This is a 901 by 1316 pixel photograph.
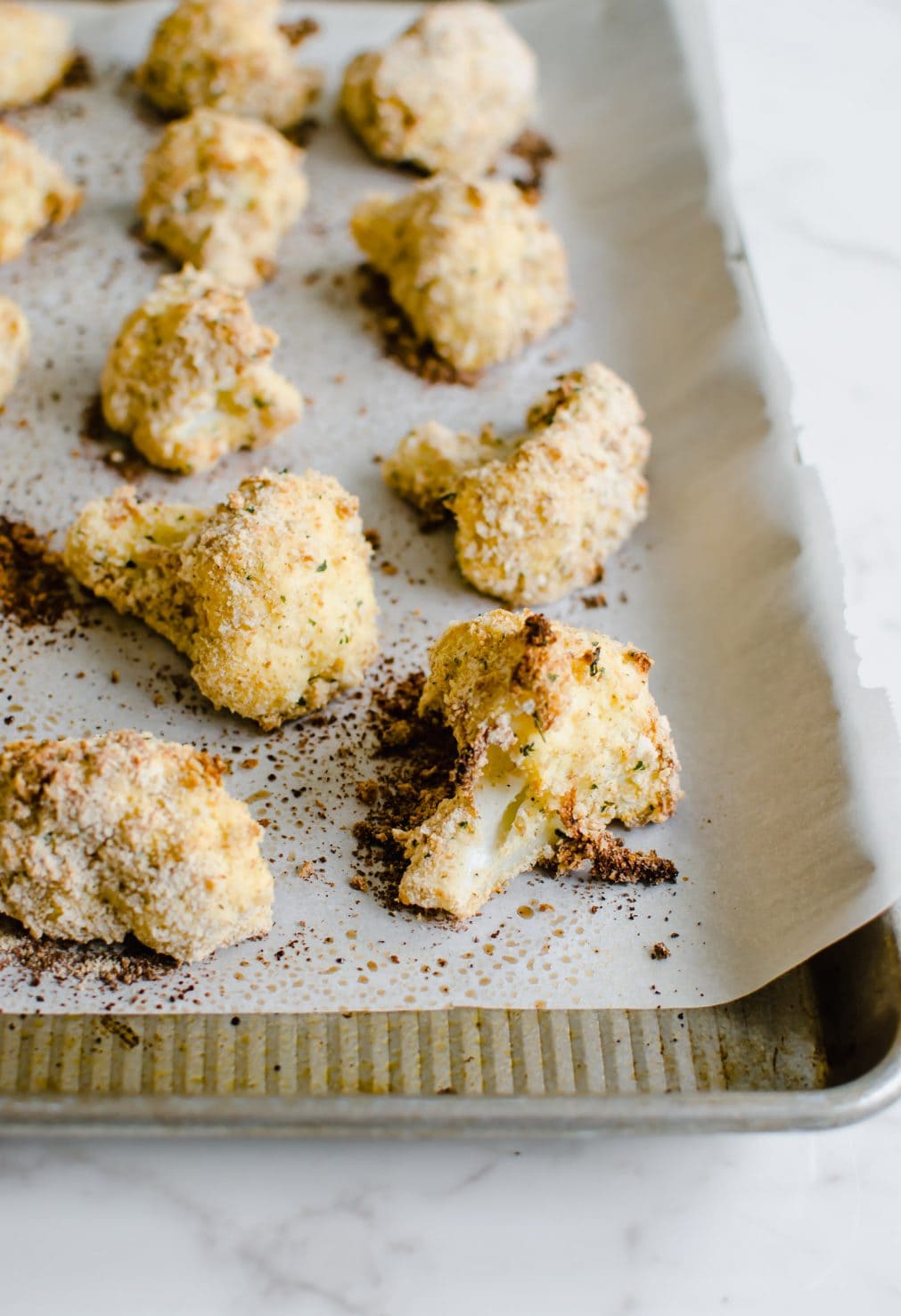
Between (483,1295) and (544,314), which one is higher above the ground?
(544,314)

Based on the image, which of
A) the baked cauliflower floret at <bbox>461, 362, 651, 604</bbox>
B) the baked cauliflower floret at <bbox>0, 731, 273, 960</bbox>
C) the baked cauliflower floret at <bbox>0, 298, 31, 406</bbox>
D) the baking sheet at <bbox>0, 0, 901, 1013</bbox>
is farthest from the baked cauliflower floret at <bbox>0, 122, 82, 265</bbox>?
the baked cauliflower floret at <bbox>0, 731, 273, 960</bbox>

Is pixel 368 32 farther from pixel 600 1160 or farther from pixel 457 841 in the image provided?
pixel 600 1160

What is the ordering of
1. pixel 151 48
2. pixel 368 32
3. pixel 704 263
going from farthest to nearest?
1. pixel 368 32
2. pixel 151 48
3. pixel 704 263

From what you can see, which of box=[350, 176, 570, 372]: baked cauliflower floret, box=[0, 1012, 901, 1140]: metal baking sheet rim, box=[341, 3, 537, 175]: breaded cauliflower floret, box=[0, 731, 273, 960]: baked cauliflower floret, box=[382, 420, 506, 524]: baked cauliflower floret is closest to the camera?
box=[0, 1012, 901, 1140]: metal baking sheet rim

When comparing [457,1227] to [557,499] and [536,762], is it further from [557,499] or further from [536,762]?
[557,499]

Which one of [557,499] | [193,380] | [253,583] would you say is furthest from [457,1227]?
[193,380]

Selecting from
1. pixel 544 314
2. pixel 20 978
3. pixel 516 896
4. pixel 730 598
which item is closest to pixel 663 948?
pixel 516 896

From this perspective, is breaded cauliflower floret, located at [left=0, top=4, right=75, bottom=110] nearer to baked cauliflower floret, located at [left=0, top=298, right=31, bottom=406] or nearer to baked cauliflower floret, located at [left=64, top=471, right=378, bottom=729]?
baked cauliflower floret, located at [left=0, top=298, right=31, bottom=406]

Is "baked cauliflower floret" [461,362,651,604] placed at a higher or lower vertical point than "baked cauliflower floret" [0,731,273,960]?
higher
